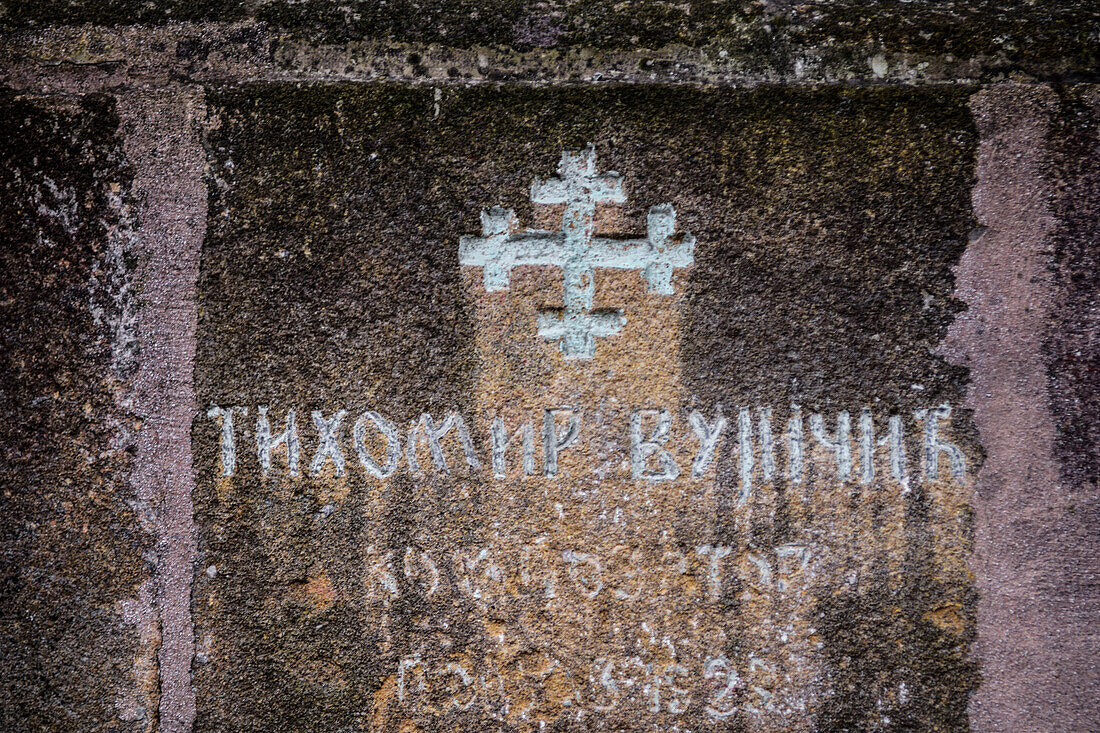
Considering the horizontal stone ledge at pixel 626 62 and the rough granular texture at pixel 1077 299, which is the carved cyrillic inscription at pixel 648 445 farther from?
the horizontal stone ledge at pixel 626 62

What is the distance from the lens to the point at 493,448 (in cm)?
170

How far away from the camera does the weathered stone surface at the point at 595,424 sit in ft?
5.50

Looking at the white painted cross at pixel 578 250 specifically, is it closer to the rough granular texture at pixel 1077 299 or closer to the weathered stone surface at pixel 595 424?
the weathered stone surface at pixel 595 424

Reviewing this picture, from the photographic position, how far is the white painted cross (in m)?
1.70

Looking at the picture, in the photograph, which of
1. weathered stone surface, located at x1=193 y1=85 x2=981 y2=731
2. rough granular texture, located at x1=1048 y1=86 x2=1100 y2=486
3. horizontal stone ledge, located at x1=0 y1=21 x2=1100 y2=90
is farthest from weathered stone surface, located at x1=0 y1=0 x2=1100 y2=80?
rough granular texture, located at x1=1048 y1=86 x2=1100 y2=486

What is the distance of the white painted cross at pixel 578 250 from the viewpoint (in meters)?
1.70

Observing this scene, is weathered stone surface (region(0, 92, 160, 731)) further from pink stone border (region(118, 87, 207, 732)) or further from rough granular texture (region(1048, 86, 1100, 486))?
rough granular texture (region(1048, 86, 1100, 486))

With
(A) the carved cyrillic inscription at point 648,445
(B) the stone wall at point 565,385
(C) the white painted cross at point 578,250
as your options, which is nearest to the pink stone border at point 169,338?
(B) the stone wall at point 565,385

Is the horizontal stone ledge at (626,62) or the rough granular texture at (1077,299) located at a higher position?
the horizontal stone ledge at (626,62)

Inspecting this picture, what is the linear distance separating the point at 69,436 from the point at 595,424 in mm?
1444

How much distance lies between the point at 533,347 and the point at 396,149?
66 centimetres

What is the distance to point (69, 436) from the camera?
170 cm

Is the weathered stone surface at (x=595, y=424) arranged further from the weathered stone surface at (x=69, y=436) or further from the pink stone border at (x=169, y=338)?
the weathered stone surface at (x=69, y=436)

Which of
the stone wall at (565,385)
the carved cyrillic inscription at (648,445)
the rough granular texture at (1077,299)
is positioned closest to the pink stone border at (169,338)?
the stone wall at (565,385)
